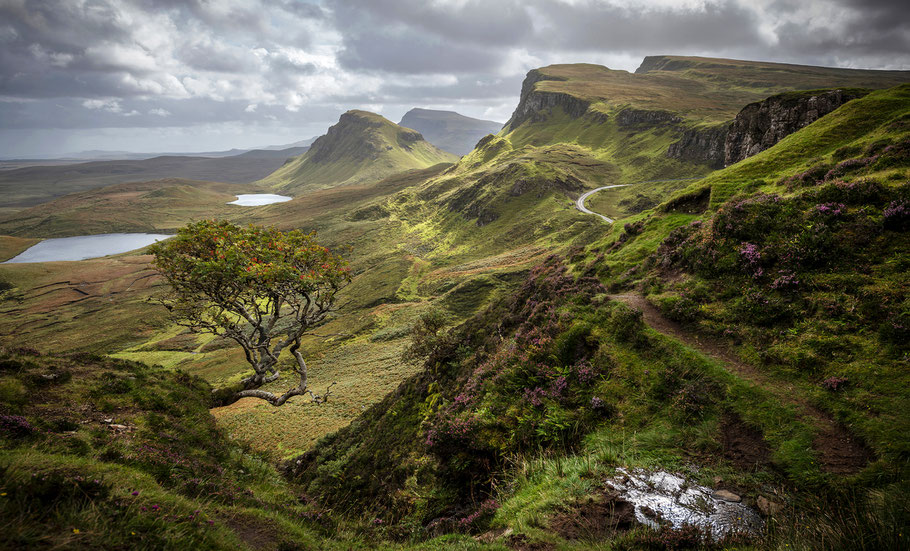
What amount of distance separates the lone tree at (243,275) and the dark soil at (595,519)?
1546cm

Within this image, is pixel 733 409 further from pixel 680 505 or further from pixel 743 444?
pixel 680 505

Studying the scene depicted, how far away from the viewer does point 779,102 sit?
200 feet

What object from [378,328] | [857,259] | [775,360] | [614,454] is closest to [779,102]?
[857,259]

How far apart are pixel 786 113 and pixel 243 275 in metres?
82.6

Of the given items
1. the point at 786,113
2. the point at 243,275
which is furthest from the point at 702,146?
the point at 243,275

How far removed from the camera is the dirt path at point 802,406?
7117 millimetres

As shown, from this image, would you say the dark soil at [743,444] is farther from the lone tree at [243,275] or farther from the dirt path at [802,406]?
the lone tree at [243,275]

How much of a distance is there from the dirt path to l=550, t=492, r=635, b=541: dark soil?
4167 mm

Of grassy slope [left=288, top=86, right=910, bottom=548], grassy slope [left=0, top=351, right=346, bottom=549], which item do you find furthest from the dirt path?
grassy slope [left=0, top=351, right=346, bottom=549]

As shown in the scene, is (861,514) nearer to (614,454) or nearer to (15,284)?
(614,454)

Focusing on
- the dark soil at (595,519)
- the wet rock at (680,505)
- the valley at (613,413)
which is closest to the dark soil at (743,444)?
the valley at (613,413)

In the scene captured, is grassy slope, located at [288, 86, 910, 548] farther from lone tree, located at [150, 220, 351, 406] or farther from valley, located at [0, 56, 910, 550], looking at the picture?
lone tree, located at [150, 220, 351, 406]

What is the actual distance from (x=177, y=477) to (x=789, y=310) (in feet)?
58.7

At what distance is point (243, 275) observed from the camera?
56.1 feet
